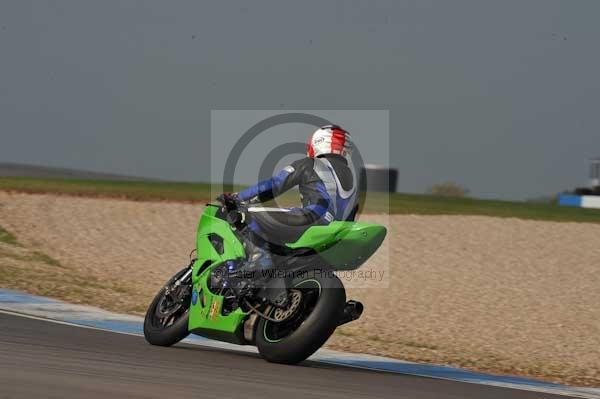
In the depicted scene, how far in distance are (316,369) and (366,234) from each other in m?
1.16

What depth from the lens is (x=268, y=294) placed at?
24.6 feet

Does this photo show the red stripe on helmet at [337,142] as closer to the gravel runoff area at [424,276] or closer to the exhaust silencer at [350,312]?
the exhaust silencer at [350,312]

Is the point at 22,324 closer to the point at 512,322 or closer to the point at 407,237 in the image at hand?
the point at 512,322

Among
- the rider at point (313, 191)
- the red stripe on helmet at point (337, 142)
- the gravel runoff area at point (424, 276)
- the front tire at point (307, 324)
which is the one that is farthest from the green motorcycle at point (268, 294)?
the gravel runoff area at point (424, 276)

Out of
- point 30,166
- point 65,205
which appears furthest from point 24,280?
point 30,166

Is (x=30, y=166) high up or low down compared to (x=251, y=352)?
up

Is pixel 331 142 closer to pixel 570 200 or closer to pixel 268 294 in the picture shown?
pixel 268 294

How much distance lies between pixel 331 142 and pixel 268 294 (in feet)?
3.97

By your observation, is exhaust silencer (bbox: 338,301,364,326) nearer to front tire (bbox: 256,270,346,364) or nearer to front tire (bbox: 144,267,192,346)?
front tire (bbox: 256,270,346,364)

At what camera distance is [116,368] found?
6.74m

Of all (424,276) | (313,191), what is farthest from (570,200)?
(313,191)

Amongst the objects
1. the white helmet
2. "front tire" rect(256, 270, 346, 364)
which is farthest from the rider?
"front tire" rect(256, 270, 346, 364)

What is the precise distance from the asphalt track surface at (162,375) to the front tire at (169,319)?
0.11 metres

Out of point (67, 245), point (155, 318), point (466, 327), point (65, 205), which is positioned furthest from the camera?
point (65, 205)
